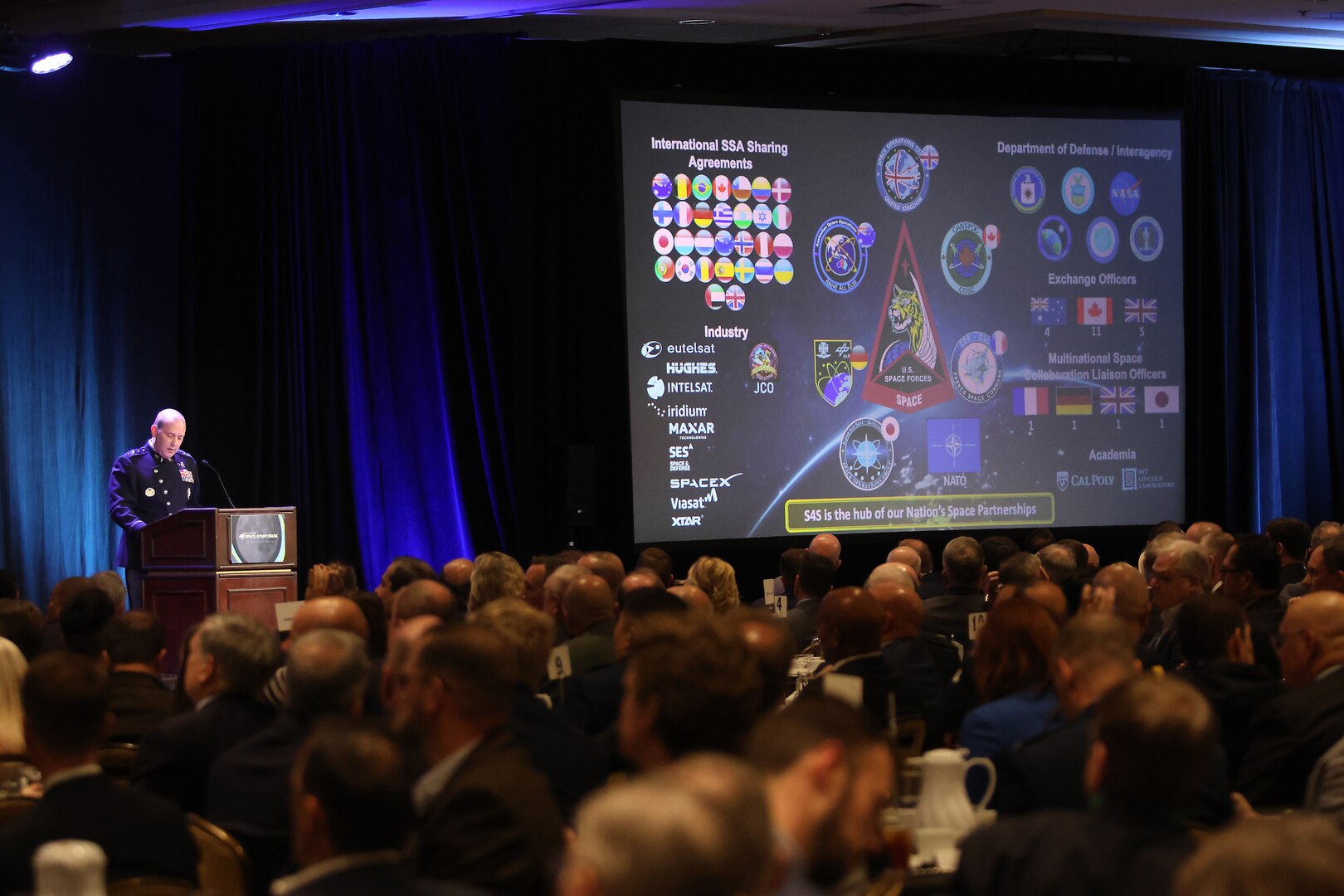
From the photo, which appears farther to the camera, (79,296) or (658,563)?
(79,296)

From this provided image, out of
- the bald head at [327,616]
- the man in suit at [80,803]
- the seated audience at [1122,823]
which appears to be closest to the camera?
the seated audience at [1122,823]

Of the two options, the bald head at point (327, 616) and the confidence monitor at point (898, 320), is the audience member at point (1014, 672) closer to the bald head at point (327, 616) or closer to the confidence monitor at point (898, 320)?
the bald head at point (327, 616)

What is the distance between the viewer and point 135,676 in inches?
163

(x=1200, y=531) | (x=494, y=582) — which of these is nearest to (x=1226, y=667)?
(x=494, y=582)

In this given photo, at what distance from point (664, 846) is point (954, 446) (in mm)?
9261

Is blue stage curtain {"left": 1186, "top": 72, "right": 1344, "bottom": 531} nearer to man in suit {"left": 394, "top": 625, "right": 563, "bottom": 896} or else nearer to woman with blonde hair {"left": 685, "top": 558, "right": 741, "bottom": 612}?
woman with blonde hair {"left": 685, "top": 558, "right": 741, "bottom": 612}

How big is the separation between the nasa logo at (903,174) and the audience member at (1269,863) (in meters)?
9.18

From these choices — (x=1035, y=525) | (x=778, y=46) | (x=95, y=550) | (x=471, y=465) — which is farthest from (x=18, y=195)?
(x=1035, y=525)

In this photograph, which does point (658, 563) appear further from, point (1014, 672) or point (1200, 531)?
point (1014, 672)

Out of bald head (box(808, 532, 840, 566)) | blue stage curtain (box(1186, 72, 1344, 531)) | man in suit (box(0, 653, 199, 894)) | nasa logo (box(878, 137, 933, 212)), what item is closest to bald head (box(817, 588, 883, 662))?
man in suit (box(0, 653, 199, 894))

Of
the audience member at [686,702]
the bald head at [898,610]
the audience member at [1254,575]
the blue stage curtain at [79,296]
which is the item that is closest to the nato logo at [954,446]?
the audience member at [1254,575]

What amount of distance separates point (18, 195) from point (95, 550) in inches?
96.0

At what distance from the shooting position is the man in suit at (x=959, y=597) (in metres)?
5.91

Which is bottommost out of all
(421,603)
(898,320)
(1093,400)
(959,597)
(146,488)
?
(959,597)
